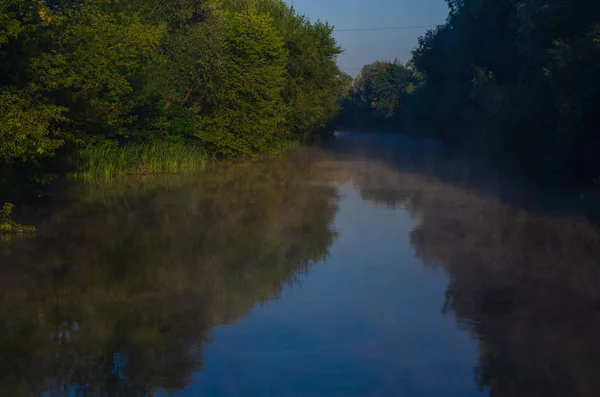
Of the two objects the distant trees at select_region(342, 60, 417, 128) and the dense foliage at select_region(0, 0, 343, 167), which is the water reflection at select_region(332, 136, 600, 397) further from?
the distant trees at select_region(342, 60, 417, 128)

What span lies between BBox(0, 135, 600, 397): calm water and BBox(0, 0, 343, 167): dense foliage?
9.59ft

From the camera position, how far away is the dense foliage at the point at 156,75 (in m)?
16.0

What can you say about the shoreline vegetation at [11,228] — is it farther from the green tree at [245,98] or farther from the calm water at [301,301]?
the green tree at [245,98]

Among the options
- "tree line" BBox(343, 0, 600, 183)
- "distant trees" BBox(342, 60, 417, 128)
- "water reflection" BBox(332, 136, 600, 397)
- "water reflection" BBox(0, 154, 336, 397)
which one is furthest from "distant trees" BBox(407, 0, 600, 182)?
"distant trees" BBox(342, 60, 417, 128)

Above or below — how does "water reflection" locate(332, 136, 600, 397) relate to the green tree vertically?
below

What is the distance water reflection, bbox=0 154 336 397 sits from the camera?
7.77 meters

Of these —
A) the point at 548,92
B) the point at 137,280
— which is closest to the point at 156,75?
the point at 548,92

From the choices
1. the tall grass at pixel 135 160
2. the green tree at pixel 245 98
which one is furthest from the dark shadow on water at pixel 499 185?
the tall grass at pixel 135 160

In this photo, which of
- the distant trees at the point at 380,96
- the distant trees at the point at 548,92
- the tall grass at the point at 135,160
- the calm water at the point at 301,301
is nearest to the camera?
the calm water at the point at 301,301

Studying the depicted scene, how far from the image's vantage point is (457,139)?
5519 centimetres

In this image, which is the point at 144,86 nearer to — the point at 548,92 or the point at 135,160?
the point at 135,160

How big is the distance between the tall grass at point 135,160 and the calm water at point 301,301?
7402mm

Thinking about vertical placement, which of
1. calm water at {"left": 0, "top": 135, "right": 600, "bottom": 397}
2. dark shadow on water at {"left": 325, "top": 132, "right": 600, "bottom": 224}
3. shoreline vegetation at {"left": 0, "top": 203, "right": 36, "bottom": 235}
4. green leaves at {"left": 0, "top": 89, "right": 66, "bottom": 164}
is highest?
green leaves at {"left": 0, "top": 89, "right": 66, "bottom": 164}

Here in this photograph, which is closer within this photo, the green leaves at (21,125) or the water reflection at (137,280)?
the water reflection at (137,280)
